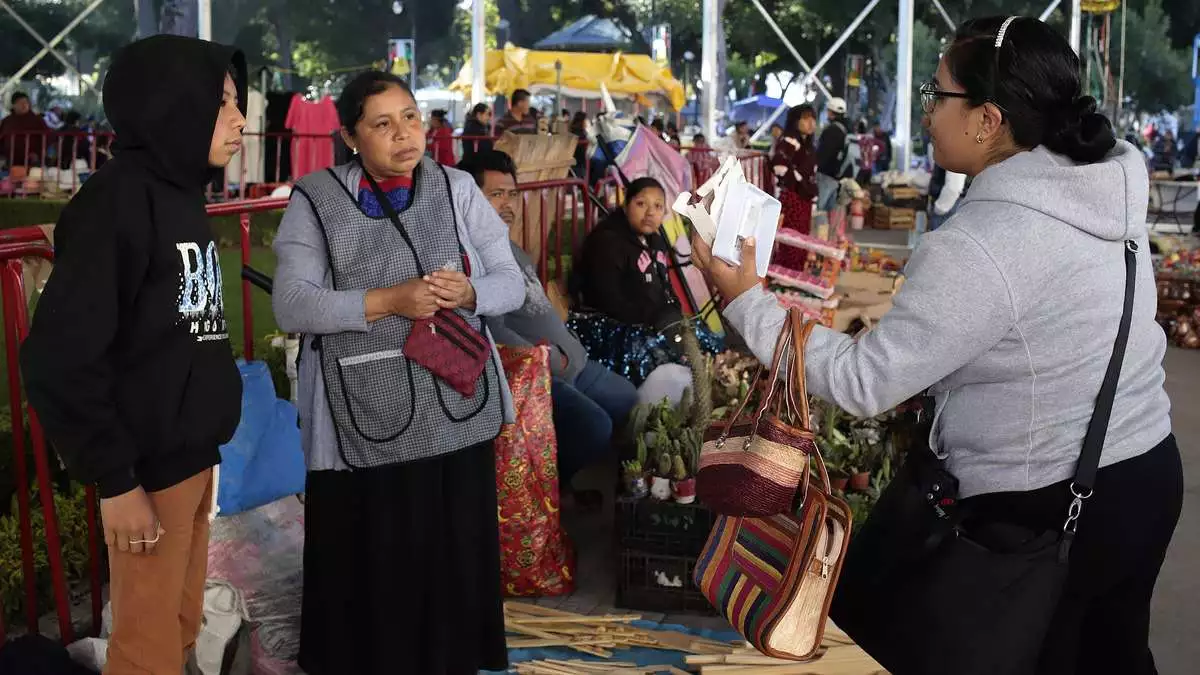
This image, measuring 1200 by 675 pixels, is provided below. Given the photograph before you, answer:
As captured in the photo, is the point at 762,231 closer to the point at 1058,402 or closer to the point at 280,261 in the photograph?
the point at 1058,402

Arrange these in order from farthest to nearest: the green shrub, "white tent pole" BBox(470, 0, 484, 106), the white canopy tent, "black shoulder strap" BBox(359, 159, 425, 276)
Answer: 1. the white canopy tent
2. "white tent pole" BBox(470, 0, 484, 106)
3. the green shrub
4. "black shoulder strap" BBox(359, 159, 425, 276)

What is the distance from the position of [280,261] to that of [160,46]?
0.89 metres

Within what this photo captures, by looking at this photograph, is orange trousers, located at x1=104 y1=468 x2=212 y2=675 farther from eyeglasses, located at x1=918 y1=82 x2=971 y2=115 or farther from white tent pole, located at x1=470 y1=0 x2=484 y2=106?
white tent pole, located at x1=470 y1=0 x2=484 y2=106

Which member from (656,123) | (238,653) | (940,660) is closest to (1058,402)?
(940,660)

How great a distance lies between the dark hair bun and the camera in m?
2.26

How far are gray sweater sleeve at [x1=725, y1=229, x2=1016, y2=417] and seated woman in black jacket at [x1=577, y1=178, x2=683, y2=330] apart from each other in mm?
3959

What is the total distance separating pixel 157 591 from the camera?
8.55ft

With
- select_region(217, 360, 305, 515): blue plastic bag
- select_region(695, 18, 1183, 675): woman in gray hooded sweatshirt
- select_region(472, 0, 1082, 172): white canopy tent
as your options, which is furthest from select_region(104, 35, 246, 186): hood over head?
select_region(472, 0, 1082, 172): white canopy tent

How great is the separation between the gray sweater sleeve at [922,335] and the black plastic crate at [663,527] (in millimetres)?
2076

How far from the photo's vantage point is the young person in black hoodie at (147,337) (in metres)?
2.31

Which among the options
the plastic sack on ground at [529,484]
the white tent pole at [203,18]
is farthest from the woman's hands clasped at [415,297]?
the white tent pole at [203,18]

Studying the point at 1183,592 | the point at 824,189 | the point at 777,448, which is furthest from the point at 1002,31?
the point at 824,189

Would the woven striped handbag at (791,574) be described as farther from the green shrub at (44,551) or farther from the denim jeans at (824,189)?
the denim jeans at (824,189)

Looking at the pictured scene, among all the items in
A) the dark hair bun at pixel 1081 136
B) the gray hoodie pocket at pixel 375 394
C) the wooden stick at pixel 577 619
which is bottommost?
the wooden stick at pixel 577 619
